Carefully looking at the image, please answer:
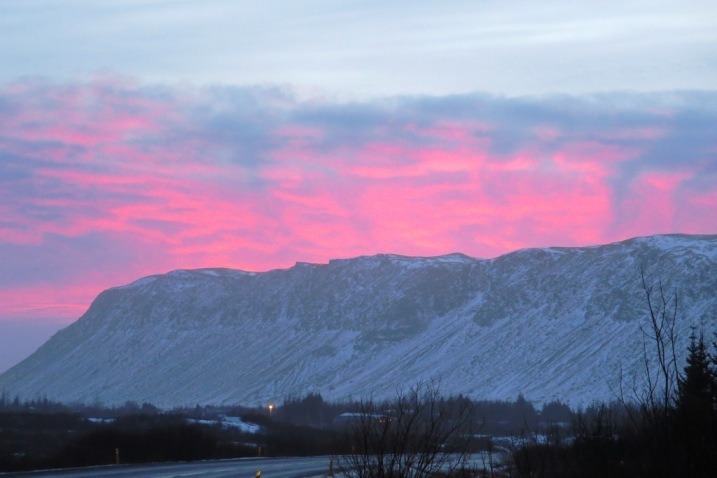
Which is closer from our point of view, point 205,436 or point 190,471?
point 190,471

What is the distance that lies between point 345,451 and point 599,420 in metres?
4.54

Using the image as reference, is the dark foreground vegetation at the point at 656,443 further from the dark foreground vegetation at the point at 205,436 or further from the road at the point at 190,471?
the road at the point at 190,471

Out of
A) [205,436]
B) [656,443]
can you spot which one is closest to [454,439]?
[656,443]

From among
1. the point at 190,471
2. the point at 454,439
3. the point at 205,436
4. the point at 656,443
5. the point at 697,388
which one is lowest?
the point at 190,471

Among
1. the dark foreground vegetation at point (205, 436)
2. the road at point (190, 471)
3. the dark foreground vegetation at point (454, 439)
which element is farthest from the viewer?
the road at point (190, 471)

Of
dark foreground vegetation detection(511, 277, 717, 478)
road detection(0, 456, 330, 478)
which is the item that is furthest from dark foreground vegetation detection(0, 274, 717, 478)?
road detection(0, 456, 330, 478)

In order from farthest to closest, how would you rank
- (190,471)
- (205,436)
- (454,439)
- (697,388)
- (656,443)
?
(205,436)
(190,471)
(697,388)
(454,439)
(656,443)

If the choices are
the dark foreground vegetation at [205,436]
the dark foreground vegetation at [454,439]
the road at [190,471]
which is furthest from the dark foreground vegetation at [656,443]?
the road at [190,471]

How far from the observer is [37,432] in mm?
98562

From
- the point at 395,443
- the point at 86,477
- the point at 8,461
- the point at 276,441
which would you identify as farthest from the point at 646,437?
the point at 276,441

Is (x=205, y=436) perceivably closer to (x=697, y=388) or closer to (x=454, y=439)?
(x=697, y=388)

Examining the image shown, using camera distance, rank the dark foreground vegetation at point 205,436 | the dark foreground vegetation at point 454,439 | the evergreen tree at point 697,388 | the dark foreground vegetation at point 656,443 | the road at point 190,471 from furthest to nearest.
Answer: the road at point 190,471 → the dark foreground vegetation at point 205,436 → the evergreen tree at point 697,388 → the dark foreground vegetation at point 454,439 → the dark foreground vegetation at point 656,443

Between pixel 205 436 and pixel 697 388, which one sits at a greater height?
pixel 205 436

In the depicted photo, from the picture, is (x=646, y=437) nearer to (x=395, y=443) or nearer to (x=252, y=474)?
(x=395, y=443)
